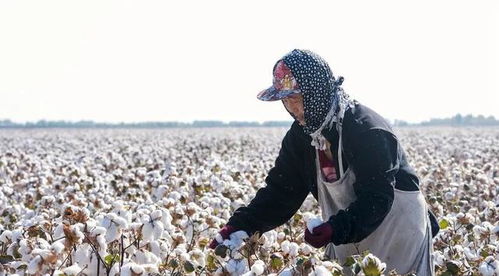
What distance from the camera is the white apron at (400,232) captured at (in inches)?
133

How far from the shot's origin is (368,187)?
10.1 feet

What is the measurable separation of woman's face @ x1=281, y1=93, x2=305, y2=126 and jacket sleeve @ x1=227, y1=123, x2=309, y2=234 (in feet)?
1.11

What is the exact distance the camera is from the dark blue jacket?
3.06 meters

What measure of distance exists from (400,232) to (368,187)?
426 mm

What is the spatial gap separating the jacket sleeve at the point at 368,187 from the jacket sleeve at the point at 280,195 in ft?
1.98

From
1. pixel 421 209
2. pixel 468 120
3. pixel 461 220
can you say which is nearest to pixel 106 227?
pixel 421 209

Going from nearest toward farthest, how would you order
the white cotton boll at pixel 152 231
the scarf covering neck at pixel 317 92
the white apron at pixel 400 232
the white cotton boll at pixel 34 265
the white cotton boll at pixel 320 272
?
the white cotton boll at pixel 320 272, the white cotton boll at pixel 34 265, the white cotton boll at pixel 152 231, the scarf covering neck at pixel 317 92, the white apron at pixel 400 232

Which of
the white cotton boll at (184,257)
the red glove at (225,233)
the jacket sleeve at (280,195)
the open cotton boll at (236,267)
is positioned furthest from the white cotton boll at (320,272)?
the jacket sleeve at (280,195)

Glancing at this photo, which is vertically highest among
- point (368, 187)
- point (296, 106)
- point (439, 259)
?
point (296, 106)

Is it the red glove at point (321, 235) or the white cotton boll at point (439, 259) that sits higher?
the red glove at point (321, 235)

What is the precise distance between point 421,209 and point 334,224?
0.62 m

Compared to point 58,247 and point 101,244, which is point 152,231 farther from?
point 58,247

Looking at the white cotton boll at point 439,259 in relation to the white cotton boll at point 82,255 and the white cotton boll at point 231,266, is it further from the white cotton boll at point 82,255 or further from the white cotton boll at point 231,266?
the white cotton boll at point 82,255

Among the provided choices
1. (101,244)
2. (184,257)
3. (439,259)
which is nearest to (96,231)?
(101,244)
